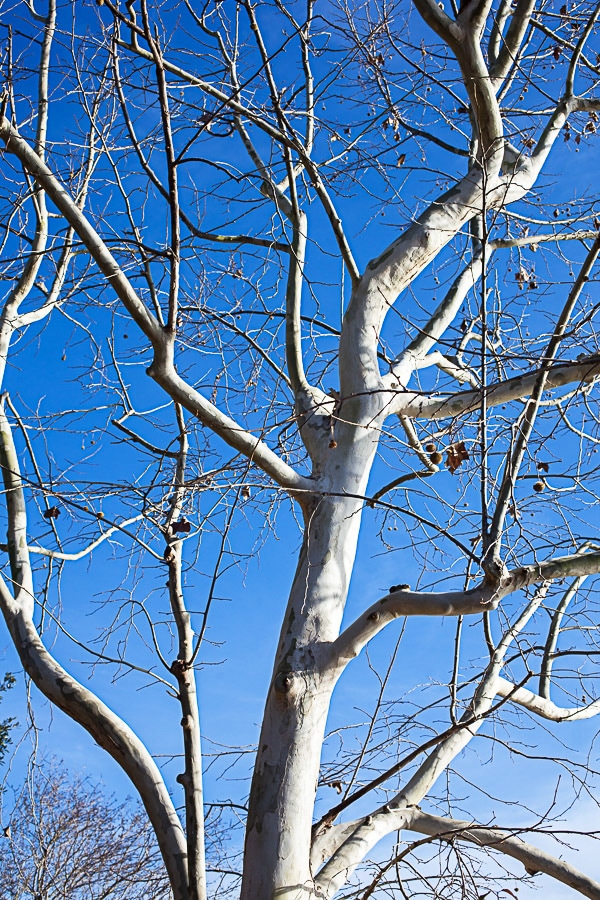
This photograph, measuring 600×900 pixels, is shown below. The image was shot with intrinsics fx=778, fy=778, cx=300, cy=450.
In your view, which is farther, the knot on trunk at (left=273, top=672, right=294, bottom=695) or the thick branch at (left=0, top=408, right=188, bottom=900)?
the thick branch at (left=0, top=408, right=188, bottom=900)

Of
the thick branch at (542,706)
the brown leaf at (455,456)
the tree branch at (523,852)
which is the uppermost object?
the brown leaf at (455,456)

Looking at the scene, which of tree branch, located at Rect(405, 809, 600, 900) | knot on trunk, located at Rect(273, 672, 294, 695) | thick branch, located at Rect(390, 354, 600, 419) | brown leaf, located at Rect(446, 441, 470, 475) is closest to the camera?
knot on trunk, located at Rect(273, 672, 294, 695)

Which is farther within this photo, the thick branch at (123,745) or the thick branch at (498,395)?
the thick branch at (498,395)

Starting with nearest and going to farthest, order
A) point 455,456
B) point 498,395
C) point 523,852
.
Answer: point 455,456, point 523,852, point 498,395

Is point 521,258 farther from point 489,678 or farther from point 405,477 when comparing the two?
point 489,678

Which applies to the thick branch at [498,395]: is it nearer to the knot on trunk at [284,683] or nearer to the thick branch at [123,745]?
the knot on trunk at [284,683]

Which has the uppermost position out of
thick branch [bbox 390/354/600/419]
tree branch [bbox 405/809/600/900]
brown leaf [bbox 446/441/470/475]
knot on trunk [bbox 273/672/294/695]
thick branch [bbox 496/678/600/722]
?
thick branch [bbox 390/354/600/419]

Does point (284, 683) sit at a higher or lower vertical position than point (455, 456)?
lower

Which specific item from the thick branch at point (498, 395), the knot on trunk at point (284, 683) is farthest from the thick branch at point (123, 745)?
the thick branch at point (498, 395)

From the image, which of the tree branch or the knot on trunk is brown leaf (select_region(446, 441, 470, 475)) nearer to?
the knot on trunk

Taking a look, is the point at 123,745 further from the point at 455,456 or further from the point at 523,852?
the point at 523,852

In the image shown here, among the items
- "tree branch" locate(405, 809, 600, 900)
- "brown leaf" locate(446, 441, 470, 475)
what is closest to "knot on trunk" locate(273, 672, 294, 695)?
"brown leaf" locate(446, 441, 470, 475)

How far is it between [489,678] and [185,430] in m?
1.97

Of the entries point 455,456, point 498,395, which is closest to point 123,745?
point 455,456
